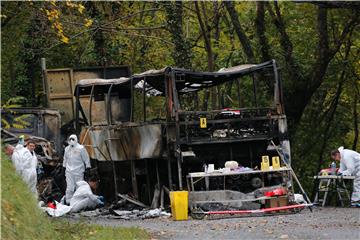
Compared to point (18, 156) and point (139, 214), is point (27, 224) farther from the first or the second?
point (139, 214)

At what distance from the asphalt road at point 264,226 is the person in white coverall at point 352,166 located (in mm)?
1492

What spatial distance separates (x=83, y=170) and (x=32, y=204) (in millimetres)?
8921

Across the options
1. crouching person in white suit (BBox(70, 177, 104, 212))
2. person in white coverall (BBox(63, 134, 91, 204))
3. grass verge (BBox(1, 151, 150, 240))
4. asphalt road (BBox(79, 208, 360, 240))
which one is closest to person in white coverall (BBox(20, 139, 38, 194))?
crouching person in white suit (BBox(70, 177, 104, 212))

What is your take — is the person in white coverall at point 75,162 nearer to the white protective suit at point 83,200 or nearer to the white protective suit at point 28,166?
the white protective suit at point 83,200

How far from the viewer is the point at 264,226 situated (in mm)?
14453

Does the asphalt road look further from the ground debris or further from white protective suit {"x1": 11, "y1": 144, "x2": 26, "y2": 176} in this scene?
white protective suit {"x1": 11, "y1": 144, "x2": 26, "y2": 176}

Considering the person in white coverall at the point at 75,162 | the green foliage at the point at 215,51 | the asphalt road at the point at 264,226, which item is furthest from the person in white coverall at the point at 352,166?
the person in white coverall at the point at 75,162

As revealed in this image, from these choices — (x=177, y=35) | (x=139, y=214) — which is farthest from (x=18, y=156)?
(x=177, y=35)

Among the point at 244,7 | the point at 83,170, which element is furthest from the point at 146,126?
the point at 244,7

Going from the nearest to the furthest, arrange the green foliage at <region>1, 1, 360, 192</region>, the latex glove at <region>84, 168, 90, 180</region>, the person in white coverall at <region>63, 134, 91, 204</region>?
the person in white coverall at <region>63, 134, 91, 204</region> < the latex glove at <region>84, 168, 90, 180</region> < the green foliage at <region>1, 1, 360, 192</region>

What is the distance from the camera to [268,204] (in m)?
17.3

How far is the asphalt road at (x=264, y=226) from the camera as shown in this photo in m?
13.0

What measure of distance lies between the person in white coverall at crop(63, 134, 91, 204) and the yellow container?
4.33 metres

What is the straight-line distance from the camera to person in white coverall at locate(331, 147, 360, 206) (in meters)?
19.1
